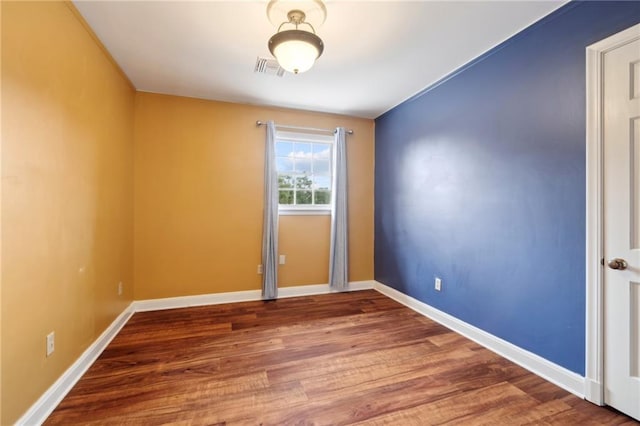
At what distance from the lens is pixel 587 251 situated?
1.70 metres

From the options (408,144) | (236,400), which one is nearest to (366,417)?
Result: (236,400)

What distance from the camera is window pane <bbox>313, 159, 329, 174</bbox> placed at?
3943 mm

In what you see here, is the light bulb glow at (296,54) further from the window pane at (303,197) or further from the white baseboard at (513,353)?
the white baseboard at (513,353)

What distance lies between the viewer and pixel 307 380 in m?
1.90

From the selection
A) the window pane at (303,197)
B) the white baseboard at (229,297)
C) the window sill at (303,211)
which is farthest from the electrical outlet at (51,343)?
the window pane at (303,197)

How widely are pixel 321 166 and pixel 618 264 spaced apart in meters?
3.09

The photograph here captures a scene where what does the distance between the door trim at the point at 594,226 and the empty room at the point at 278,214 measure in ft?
0.04

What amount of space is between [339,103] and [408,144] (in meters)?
1.01

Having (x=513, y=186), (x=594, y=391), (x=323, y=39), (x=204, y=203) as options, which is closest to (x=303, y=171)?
(x=204, y=203)

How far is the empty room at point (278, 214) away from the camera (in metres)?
1.54

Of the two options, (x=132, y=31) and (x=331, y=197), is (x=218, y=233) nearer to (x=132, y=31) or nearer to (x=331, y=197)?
(x=331, y=197)

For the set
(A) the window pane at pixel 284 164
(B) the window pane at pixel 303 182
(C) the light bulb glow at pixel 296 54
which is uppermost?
(C) the light bulb glow at pixel 296 54

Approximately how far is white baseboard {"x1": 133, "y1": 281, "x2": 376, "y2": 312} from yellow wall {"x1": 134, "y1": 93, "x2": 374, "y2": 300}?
0.07 m

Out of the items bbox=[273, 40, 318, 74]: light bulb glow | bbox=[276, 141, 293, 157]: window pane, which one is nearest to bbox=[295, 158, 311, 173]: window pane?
bbox=[276, 141, 293, 157]: window pane
